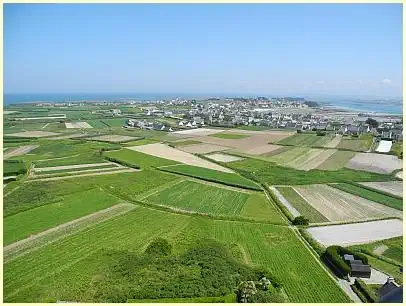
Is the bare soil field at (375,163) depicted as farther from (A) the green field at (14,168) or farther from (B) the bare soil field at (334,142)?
(A) the green field at (14,168)

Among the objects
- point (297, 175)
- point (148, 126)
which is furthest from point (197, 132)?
point (297, 175)

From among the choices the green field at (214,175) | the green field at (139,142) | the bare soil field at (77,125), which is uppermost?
the bare soil field at (77,125)

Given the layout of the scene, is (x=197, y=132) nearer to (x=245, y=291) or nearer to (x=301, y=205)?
(x=301, y=205)

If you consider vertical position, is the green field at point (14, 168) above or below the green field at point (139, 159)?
above

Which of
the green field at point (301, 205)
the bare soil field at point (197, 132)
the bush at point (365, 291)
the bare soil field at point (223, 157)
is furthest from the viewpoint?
the bare soil field at point (197, 132)

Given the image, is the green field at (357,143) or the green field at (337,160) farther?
the green field at (357,143)

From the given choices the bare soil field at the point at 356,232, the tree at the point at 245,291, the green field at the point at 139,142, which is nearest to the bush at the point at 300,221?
the bare soil field at the point at 356,232

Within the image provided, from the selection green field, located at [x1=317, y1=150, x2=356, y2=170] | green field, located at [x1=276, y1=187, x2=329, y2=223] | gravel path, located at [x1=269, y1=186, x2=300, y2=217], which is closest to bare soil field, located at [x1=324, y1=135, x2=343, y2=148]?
green field, located at [x1=317, y1=150, x2=356, y2=170]
